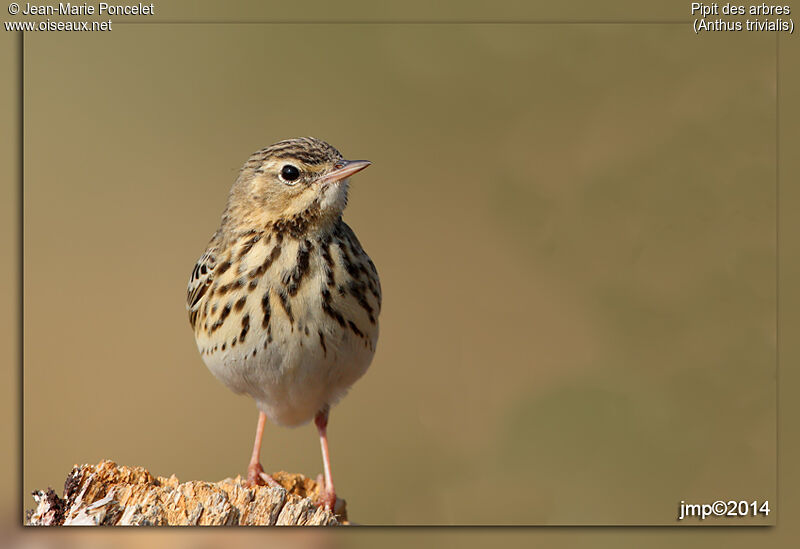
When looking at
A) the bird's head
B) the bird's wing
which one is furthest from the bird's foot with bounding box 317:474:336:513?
the bird's head

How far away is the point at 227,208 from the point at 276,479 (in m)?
1.88

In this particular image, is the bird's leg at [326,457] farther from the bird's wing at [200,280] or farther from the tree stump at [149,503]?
the bird's wing at [200,280]

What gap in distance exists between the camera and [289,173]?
6195mm

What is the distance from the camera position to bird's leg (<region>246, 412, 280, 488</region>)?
21.8 ft

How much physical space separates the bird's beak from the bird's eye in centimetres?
19

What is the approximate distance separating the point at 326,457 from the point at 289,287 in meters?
1.44

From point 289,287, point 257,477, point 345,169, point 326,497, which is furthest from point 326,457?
point 345,169

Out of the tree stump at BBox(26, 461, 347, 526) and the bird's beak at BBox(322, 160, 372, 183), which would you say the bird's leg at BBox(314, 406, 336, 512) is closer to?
the tree stump at BBox(26, 461, 347, 526)

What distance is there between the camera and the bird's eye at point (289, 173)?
6.18m

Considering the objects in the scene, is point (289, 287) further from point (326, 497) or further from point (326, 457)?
point (326, 497)

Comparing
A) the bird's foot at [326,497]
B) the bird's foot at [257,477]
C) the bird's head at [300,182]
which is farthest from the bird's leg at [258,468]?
the bird's head at [300,182]

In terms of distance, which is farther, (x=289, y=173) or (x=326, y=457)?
(x=326, y=457)

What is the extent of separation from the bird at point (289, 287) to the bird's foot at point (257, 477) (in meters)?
0.47

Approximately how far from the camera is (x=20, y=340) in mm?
6246
